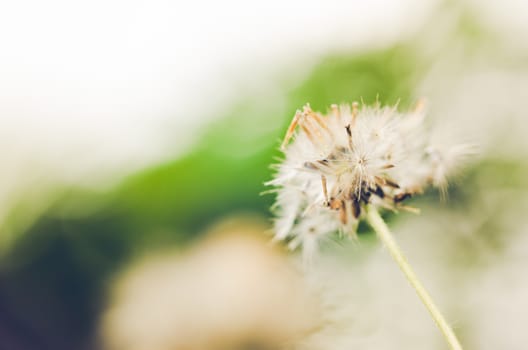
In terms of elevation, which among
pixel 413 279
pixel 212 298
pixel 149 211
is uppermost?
pixel 413 279

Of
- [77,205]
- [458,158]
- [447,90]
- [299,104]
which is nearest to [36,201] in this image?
[77,205]

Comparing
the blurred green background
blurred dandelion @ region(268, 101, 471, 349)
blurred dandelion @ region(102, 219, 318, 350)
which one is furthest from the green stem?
the blurred green background

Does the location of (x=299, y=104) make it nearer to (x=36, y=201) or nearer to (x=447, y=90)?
(x=447, y=90)

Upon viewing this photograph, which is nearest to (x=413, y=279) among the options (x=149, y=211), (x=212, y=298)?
(x=212, y=298)

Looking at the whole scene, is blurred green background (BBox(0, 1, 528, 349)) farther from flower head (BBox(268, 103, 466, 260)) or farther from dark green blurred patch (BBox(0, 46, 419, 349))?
flower head (BBox(268, 103, 466, 260))

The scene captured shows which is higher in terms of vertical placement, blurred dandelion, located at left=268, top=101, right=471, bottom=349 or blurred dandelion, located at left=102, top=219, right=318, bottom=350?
blurred dandelion, located at left=268, top=101, right=471, bottom=349

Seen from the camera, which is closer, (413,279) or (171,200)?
(413,279)

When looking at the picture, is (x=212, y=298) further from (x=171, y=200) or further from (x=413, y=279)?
(x=413, y=279)

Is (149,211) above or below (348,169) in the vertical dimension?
below
